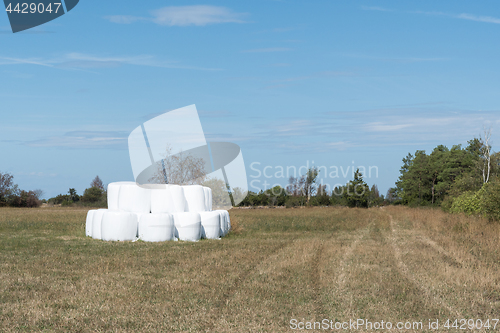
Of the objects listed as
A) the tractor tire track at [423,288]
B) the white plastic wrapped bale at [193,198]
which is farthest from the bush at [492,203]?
the white plastic wrapped bale at [193,198]

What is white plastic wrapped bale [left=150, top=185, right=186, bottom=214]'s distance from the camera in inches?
751

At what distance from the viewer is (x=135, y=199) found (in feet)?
62.2

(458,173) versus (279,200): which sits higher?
(458,173)

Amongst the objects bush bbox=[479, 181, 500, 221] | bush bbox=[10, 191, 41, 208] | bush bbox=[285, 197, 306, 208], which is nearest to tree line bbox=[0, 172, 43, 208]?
bush bbox=[10, 191, 41, 208]

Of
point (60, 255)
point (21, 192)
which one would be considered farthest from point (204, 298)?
point (21, 192)

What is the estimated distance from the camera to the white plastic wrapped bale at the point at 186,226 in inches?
735

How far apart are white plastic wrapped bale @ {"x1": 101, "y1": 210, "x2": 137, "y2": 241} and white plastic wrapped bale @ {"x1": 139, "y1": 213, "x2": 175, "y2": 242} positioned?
370mm

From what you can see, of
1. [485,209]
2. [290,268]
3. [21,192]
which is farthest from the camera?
[21,192]

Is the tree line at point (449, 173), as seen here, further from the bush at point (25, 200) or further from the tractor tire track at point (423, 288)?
the bush at point (25, 200)

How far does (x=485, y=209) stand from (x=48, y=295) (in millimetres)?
Answer: 22961

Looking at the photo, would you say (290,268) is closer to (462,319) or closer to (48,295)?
(462,319)

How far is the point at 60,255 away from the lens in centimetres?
1409

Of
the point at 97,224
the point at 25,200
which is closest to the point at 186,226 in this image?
the point at 97,224

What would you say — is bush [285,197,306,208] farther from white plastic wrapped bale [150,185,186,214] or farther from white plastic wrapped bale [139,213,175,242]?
white plastic wrapped bale [139,213,175,242]
